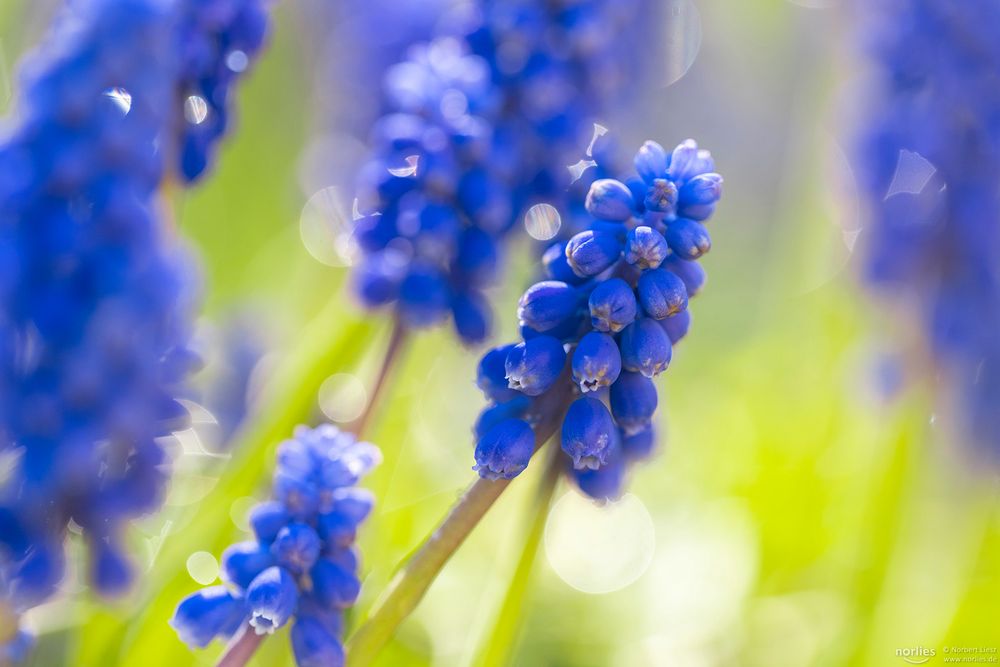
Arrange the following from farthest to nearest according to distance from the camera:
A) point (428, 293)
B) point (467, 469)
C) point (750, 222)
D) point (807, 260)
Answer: point (750, 222)
point (807, 260)
point (467, 469)
point (428, 293)

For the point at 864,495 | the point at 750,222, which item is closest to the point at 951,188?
the point at 864,495

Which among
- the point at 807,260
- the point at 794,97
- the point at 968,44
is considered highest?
the point at 794,97

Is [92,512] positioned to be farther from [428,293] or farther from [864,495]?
[864,495]

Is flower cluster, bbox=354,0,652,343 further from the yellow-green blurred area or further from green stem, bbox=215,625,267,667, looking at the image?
green stem, bbox=215,625,267,667

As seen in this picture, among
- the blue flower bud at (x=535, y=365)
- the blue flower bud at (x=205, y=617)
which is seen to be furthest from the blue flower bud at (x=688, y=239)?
the blue flower bud at (x=205, y=617)

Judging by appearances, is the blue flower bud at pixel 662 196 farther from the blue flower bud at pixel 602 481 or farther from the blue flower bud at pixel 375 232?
the blue flower bud at pixel 375 232

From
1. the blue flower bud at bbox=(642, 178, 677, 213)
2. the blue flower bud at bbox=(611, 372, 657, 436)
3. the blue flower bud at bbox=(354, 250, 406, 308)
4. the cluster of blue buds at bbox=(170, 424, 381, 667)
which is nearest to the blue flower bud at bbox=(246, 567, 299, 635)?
the cluster of blue buds at bbox=(170, 424, 381, 667)

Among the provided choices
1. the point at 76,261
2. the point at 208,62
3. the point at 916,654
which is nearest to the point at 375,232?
the point at 208,62
